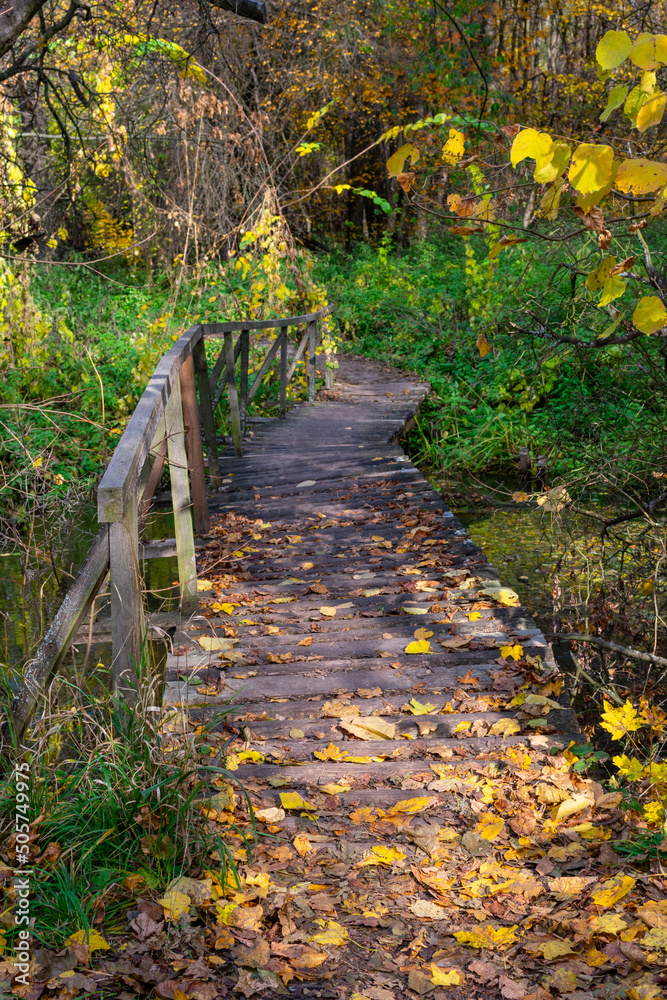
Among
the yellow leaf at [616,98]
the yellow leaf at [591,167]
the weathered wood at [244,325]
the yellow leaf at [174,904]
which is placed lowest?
the yellow leaf at [174,904]

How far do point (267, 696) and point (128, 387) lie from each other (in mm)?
7145

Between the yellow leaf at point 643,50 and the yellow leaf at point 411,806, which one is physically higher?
the yellow leaf at point 643,50

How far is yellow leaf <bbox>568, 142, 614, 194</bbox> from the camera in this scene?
1743 mm

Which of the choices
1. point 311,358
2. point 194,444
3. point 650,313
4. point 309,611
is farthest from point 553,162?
point 311,358

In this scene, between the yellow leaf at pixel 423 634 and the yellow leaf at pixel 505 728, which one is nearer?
the yellow leaf at pixel 505 728

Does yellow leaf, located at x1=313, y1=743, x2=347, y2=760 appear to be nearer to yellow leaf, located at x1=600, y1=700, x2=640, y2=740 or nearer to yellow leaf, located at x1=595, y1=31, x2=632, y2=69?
yellow leaf, located at x1=600, y1=700, x2=640, y2=740

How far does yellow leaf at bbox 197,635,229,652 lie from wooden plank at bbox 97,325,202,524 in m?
1.01

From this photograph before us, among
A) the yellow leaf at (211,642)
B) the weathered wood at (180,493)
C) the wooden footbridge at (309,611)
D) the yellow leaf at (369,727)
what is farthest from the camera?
the weathered wood at (180,493)

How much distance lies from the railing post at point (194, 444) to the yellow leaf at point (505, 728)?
2.04 metres

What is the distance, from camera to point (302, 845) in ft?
7.79

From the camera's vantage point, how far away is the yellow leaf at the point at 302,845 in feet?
7.75

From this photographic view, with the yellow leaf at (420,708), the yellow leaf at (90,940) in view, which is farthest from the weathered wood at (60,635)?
the yellow leaf at (420,708)

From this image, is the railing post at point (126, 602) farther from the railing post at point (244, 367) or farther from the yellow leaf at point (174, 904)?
the railing post at point (244, 367)

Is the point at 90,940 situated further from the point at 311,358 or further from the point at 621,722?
the point at 311,358
